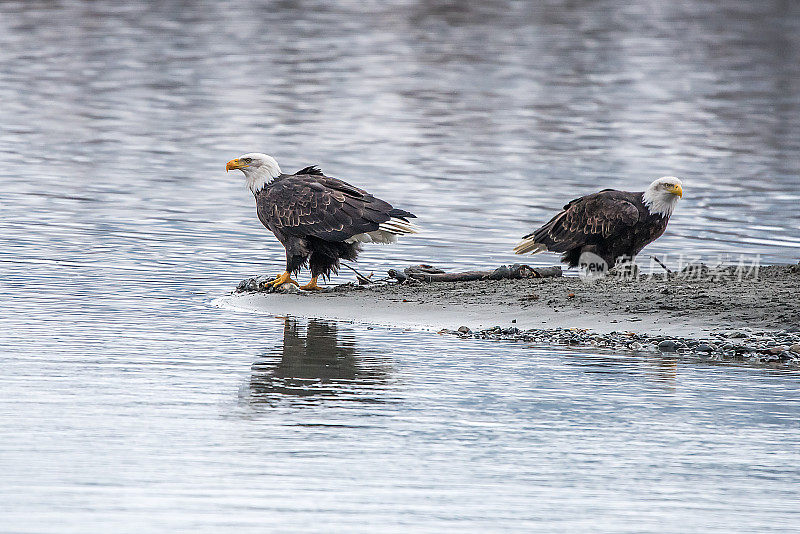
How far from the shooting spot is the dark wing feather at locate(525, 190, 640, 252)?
13.1 m

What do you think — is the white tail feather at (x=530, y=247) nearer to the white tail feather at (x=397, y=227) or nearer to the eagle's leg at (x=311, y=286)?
the white tail feather at (x=397, y=227)

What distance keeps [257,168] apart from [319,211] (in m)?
1.00

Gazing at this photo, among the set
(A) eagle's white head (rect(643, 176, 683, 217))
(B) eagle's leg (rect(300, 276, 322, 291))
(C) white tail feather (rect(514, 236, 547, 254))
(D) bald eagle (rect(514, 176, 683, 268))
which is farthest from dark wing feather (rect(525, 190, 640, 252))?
(B) eagle's leg (rect(300, 276, 322, 291))

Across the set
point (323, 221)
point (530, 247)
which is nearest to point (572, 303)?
point (530, 247)

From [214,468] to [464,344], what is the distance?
382 cm

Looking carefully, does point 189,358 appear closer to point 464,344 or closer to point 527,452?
point 464,344

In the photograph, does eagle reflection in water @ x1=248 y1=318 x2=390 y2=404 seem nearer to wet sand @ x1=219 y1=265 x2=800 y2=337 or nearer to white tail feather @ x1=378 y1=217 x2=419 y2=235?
wet sand @ x1=219 y1=265 x2=800 y2=337

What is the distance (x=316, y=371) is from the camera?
989 cm

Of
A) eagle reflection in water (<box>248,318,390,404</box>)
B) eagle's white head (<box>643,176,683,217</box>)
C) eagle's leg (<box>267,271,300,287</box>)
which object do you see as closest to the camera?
eagle reflection in water (<box>248,318,390,404</box>)

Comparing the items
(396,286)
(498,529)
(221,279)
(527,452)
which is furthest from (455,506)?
(221,279)

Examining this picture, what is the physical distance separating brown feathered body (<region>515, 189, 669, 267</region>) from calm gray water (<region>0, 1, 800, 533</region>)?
4.36 feet

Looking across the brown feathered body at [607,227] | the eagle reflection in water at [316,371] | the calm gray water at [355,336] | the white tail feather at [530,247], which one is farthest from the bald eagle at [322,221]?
the eagle reflection in water at [316,371]

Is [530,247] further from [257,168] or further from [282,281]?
[257,168]

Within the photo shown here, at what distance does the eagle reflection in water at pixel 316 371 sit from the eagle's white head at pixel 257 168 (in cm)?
260
